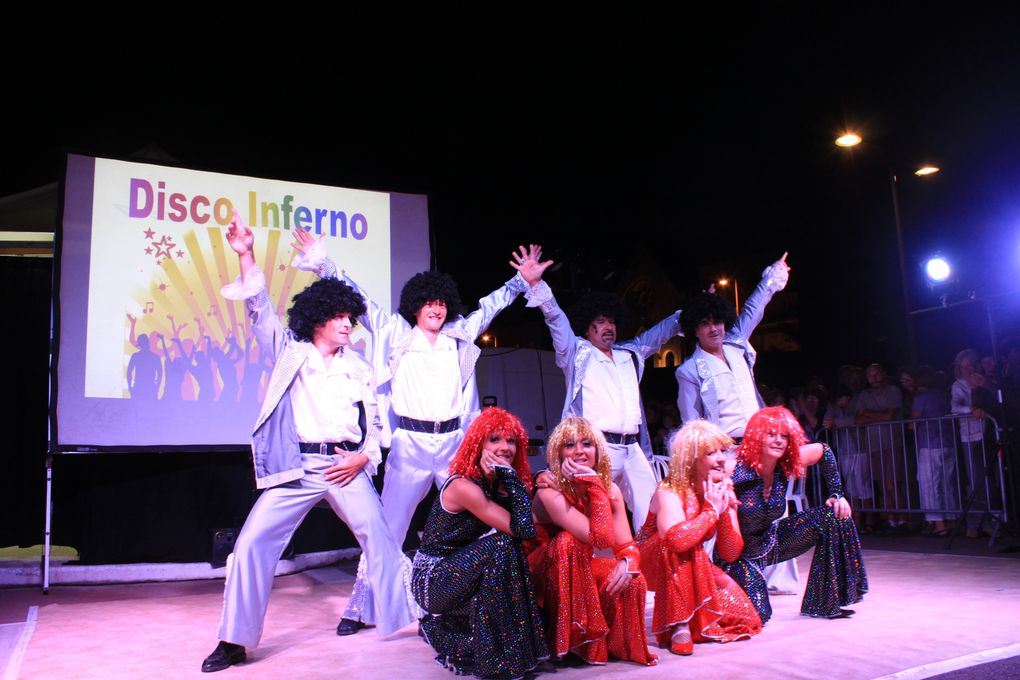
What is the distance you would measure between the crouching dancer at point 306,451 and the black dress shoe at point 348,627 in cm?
33

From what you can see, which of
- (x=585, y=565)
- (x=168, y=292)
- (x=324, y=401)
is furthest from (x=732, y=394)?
(x=168, y=292)

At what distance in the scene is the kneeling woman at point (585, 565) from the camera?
2967 millimetres

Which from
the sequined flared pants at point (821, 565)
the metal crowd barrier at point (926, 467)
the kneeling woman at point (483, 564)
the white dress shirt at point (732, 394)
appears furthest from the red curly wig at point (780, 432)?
the metal crowd barrier at point (926, 467)

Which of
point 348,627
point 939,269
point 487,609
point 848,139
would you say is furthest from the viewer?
point 848,139

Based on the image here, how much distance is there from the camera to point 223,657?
3.05 metres

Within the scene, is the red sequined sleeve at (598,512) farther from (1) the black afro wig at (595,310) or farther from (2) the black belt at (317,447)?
(1) the black afro wig at (595,310)

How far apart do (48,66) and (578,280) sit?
6.50m

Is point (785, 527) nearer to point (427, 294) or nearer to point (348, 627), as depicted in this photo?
point (348, 627)

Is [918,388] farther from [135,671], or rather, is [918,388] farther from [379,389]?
[135,671]

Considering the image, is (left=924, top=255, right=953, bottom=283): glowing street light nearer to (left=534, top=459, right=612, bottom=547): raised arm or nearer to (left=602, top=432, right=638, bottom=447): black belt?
(left=602, top=432, right=638, bottom=447): black belt

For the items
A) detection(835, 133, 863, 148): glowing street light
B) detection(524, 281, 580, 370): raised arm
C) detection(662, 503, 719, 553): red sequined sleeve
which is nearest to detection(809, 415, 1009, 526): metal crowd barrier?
detection(835, 133, 863, 148): glowing street light

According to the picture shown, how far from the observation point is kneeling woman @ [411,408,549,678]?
2814 millimetres

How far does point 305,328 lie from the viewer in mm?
3643

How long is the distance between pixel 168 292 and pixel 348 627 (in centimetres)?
279
